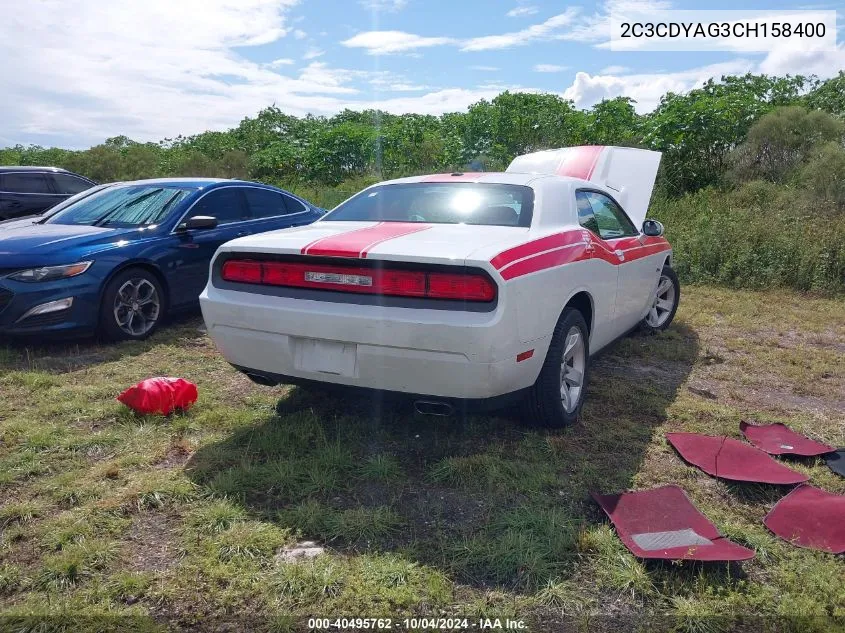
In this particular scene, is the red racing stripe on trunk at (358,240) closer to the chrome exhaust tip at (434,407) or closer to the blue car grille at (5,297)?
the chrome exhaust tip at (434,407)

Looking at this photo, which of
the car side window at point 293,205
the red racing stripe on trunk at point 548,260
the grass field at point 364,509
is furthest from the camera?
the car side window at point 293,205

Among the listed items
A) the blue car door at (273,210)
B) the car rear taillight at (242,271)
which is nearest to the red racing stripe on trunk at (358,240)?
the car rear taillight at (242,271)

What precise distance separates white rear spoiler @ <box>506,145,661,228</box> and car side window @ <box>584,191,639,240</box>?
102 inches

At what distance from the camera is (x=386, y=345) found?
3133 mm

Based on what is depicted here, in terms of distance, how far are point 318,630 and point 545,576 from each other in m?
0.83

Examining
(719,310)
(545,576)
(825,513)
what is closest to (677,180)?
(719,310)

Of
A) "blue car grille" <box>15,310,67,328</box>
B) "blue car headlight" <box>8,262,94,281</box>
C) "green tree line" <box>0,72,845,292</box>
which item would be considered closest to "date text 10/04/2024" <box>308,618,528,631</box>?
"blue car grille" <box>15,310,67,328</box>

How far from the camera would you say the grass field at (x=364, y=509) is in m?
2.36

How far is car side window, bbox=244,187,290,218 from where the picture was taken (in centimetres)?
720

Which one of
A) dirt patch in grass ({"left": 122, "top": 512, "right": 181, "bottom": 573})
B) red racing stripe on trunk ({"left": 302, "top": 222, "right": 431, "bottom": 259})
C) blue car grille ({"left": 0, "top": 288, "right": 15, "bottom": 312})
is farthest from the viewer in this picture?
blue car grille ({"left": 0, "top": 288, "right": 15, "bottom": 312})

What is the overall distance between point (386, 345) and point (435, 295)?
32 cm

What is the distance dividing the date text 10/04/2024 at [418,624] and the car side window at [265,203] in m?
5.49

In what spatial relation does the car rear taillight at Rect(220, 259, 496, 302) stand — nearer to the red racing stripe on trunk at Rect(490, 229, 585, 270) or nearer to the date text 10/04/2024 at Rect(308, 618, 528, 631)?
the red racing stripe on trunk at Rect(490, 229, 585, 270)

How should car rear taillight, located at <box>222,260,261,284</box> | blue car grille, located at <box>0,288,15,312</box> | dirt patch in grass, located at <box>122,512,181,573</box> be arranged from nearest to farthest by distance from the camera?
dirt patch in grass, located at <box>122,512,181,573</box>
car rear taillight, located at <box>222,260,261,284</box>
blue car grille, located at <box>0,288,15,312</box>
